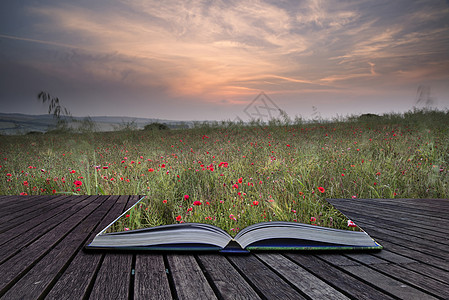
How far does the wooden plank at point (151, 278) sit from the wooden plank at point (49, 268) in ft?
0.97

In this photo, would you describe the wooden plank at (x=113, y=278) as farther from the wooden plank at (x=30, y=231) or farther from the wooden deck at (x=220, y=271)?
the wooden plank at (x=30, y=231)

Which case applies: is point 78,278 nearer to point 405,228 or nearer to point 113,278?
point 113,278

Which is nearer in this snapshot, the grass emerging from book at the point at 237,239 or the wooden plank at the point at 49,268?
the wooden plank at the point at 49,268

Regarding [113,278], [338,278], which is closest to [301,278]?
[338,278]

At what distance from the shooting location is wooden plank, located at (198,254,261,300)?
866 mm

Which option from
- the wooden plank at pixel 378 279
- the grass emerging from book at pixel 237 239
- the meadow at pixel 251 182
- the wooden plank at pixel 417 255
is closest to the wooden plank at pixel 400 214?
the meadow at pixel 251 182

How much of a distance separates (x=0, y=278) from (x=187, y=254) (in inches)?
26.8

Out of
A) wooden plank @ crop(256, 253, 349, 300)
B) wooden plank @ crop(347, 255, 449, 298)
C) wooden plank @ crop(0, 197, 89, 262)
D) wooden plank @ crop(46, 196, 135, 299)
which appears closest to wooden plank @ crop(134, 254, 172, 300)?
wooden plank @ crop(46, 196, 135, 299)

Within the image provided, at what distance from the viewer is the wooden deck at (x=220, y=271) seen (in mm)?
877

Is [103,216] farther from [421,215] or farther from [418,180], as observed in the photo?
[418,180]

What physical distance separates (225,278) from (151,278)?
0.84 feet

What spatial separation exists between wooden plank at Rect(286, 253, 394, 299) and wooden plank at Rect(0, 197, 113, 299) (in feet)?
2.98

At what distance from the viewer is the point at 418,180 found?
144 inches

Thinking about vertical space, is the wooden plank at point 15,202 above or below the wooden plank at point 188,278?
below
